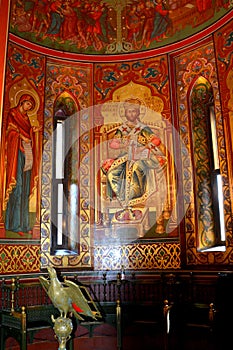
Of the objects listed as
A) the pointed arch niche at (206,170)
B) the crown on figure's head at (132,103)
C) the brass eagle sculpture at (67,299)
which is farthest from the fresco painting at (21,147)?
the brass eagle sculpture at (67,299)

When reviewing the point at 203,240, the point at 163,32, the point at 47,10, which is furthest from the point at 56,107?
the point at 203,240

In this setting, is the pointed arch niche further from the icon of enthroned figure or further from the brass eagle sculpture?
the brass eagle sculpture

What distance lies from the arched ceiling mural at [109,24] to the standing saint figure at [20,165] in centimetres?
154

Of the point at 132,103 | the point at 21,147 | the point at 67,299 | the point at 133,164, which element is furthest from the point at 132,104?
the point at 67,299

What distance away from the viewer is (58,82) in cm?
945

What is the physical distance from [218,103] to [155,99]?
1519 mm

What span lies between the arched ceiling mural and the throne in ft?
6.16

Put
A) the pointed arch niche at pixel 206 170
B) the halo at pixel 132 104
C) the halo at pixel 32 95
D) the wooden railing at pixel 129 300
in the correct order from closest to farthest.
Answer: the wooden railing at pixel 129 300, the pointed arch niche at pixel 206 170, the halo at pixel 32 95, the halo at pixel 132 104

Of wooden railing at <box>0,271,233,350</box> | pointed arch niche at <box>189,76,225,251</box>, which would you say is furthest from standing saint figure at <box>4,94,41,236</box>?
pointed arch niche at <box>189,76,225,251</box>

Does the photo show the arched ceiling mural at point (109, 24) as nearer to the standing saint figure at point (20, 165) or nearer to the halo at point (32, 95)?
the halo at point (32, 95)

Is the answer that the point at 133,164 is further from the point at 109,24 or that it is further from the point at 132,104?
the point at 109,24

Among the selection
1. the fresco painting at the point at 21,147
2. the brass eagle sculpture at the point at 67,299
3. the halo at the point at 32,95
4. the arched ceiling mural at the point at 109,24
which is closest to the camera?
the brass eagle sculpture at the point at 67,299

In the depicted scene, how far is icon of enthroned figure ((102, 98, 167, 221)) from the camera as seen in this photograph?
9.13m

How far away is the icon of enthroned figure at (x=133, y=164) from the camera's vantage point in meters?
9.13
